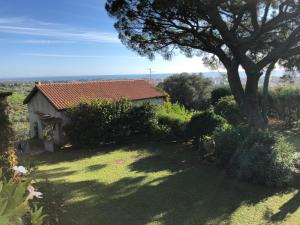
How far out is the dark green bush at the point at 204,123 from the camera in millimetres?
15798

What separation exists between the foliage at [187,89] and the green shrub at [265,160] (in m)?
27.0

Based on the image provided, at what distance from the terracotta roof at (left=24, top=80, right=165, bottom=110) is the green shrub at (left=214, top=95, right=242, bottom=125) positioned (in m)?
6.28

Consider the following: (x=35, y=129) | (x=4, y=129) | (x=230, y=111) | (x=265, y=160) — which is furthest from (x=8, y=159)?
(x=35, y=129)

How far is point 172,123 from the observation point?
18938 mm

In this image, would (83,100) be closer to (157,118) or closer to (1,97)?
(157,118)

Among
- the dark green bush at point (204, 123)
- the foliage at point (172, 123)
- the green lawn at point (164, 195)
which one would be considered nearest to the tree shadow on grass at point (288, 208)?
the green lawn at point (164, 195)

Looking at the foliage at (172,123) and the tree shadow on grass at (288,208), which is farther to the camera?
the foliage at (172,123)

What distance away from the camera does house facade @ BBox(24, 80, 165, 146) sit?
20.9 m

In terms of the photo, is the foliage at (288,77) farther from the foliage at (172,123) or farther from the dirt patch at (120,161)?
the dirt patch at (120,161)

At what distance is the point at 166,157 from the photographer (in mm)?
15273

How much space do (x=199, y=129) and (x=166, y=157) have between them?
2254 mm

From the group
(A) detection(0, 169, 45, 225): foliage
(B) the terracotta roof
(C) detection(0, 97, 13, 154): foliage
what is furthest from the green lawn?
(B) the terracotta roof

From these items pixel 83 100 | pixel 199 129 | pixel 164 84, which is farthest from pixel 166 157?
pixel 164 84

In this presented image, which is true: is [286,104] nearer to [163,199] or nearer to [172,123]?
[172,123]
